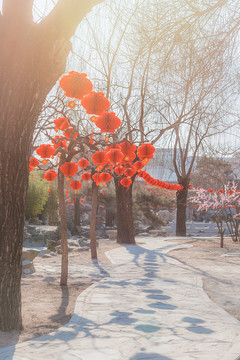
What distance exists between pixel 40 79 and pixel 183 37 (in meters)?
2.96

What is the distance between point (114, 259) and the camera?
40.4ft

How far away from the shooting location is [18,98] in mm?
4594

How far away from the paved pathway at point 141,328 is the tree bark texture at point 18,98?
836mm

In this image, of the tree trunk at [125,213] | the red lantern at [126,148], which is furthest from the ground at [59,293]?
the tree trunk at [125,213]

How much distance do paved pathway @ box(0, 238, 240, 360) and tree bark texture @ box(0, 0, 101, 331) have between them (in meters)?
0.84

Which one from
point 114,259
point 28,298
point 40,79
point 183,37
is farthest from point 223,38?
point 114,259

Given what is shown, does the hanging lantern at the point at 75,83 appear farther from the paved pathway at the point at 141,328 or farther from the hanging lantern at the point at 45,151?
the hanging lantern at the point at 45,151

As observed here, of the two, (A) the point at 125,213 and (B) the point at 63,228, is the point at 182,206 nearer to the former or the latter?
(A) the point at 125,213

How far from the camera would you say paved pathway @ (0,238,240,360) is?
384 centimetres

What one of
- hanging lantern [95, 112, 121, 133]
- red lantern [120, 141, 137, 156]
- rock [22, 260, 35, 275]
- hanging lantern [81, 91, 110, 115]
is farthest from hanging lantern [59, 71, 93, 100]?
rock [22, 260, 35, 275]

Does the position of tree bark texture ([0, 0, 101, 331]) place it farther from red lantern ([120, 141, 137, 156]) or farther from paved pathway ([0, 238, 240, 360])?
red lantern ([120, 141, 137, 156])

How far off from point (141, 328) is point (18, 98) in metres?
2.95

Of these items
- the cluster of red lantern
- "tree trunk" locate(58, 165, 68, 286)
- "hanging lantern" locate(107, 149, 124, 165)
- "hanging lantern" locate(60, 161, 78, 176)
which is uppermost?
the cluster of red lantern

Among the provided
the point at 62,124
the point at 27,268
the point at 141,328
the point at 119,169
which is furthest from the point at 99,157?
the point at 141,328
